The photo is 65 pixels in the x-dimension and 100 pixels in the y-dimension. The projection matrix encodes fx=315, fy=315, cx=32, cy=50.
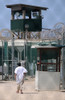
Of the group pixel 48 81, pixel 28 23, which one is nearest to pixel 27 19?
pixel 28 23

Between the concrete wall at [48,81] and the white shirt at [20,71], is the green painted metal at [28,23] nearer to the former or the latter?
the concrete wall at [48,81]

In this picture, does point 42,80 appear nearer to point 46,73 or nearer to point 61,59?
point 46,73

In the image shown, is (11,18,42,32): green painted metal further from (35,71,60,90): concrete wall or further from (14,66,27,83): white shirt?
(14,66,27,83): white shirt

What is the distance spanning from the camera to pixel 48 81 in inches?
392

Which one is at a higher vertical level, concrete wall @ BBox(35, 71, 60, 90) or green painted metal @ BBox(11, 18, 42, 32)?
green painted metal @ BBox(11, 18, 42, 32)

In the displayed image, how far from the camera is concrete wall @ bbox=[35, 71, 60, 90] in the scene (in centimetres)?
992

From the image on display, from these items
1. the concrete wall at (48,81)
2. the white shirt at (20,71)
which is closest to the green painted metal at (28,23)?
the concrete wall at (48,81)

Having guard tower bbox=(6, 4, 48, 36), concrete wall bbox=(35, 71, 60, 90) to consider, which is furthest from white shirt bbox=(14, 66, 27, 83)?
guard tower bbox=(6, 4, 48, 36)

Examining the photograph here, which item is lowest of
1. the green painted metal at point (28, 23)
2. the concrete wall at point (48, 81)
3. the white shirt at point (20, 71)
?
the concrete wall at point (48, 81)

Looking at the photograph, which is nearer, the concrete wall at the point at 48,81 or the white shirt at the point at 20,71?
the white shirt at the point at 20,71

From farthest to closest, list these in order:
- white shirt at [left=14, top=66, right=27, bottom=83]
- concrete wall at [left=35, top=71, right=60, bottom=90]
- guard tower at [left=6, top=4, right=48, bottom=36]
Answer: guard tower at [left=6, top=4, right=48, bottom=36] → concrete wall at [left=35, top=71, right=60, bottom=90] → white shirt at [left=14, top=66, right=27, bottom=83]

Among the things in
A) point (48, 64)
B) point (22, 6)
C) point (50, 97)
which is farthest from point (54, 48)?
point (22, 6)

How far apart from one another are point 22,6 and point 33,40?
471 cm

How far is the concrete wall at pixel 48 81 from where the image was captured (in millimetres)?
9922
